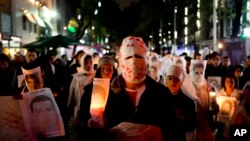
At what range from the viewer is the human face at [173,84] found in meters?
6.76

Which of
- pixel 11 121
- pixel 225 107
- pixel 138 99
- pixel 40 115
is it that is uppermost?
pixel 138 99

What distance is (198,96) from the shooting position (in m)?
8.41

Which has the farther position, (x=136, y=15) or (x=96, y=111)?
(x=136, y=15)

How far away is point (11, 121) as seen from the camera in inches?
227

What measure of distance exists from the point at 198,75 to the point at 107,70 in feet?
7.06

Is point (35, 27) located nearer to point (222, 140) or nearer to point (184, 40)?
point (222, 140)

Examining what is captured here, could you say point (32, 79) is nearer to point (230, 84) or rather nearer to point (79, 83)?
point (79, 83)

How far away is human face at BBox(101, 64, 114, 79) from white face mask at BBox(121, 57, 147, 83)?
3.15 meters

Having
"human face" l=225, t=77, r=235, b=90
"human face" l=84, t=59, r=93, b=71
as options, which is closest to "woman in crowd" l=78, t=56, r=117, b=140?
"human face" l=84, t=59, r=93, b=71

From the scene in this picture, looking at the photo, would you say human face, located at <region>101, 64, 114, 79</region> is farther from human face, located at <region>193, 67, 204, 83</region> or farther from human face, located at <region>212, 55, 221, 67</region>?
human face, located at <region>212, 55, 221, 67</region>

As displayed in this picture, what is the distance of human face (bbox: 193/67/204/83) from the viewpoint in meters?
9.04

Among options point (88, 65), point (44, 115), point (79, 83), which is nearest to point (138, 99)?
point (44, 115)

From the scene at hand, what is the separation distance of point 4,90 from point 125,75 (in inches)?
197

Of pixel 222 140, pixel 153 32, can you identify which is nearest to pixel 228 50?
pixel 222 140
